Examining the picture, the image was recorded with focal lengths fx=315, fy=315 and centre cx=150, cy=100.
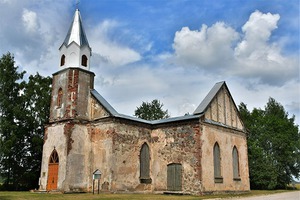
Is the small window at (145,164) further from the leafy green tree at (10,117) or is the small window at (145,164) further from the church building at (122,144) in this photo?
the leafy green tree at (10,117)

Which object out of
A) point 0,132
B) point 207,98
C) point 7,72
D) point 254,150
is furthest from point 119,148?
point 254,150

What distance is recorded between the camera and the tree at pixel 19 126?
35.0 metres

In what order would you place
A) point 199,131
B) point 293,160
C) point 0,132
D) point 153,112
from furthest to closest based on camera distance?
1. point 153,112
2. point 293,160
3. point 0,132
4. point 199,131

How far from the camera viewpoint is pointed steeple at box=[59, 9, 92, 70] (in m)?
29.6

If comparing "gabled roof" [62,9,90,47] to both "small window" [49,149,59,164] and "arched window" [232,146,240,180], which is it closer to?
"small window" [49,149,59,164]

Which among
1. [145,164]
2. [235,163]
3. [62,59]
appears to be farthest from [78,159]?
[235,163]

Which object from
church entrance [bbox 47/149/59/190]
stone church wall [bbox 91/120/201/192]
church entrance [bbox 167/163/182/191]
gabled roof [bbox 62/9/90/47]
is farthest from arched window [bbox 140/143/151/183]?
gabled roof [bbox 62/9/90/47]

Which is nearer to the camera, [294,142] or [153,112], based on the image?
[294,142]

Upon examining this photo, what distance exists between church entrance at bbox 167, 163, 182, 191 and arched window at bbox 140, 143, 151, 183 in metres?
2.05

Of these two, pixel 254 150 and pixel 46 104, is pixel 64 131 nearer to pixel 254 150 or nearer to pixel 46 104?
pixel 46 104

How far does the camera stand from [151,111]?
61.7 meters

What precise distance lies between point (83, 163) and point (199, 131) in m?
10.4

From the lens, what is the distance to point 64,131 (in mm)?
27078

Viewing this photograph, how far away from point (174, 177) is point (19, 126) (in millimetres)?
19716
